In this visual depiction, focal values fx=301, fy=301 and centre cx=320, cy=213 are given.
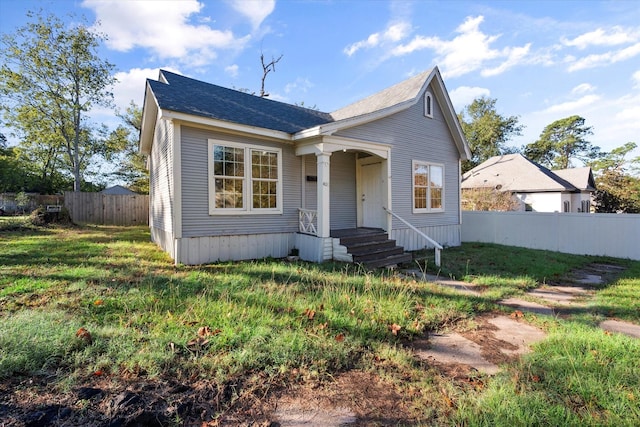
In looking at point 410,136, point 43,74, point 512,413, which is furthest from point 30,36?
point 512,413

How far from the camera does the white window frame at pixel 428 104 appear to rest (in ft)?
35.7

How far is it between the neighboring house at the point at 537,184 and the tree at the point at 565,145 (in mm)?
19851

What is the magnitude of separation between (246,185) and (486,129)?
33.8m

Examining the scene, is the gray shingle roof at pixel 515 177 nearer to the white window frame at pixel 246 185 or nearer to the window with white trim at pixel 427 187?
the window with white trim at pixel 427 187

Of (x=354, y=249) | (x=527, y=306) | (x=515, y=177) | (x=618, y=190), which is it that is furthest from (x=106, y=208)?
(x=618, y=190)

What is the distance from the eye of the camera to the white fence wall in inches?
390

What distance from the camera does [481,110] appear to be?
35.0m

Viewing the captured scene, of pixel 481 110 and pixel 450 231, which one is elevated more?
pixel 481 110

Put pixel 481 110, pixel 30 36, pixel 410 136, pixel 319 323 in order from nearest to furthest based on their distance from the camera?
pixel 319 323 → pixel 410 136 → pixel 30 36 → pixel 481 110

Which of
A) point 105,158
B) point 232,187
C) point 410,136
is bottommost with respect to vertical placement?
point 232,187

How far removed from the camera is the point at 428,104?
1098 centimetres

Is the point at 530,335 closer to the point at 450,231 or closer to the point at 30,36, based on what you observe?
the point at 450,231

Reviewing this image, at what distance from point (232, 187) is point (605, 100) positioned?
2369 cm

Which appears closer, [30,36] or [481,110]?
[30,36]
